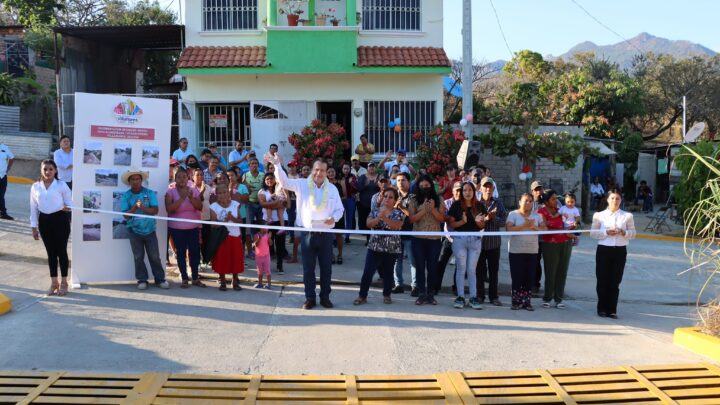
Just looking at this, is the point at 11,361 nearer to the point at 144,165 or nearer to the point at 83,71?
the point at 144,165

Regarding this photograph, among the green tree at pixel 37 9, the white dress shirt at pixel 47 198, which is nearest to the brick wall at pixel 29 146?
the white dress shirt at pixel 47 198

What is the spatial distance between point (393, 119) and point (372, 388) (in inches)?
517

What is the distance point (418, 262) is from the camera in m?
9.24

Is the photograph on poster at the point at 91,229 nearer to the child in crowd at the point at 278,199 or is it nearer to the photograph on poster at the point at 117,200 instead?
the photograph on poster at the point at 117,200

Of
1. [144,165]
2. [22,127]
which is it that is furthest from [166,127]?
[22,127]

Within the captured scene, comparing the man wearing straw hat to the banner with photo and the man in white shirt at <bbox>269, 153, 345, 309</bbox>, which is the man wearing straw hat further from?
the man in white shirt at <bbox>269, 153, 345, 309</bbox>

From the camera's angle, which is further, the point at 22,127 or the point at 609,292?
the point at 22,127

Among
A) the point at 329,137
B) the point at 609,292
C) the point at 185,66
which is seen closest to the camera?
the point at 609,292

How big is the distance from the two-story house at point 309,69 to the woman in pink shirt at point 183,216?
28.1 ft

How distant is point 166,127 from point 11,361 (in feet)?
14.2

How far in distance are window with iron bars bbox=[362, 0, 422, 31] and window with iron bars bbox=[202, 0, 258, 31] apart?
302 centimetres

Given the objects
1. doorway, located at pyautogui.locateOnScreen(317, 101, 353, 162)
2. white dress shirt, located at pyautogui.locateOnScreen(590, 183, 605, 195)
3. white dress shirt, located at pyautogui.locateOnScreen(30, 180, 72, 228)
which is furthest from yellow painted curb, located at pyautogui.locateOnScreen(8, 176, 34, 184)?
white dress shirt, located at pyautogui.locateOnScreen(590, 183, 605, 195)

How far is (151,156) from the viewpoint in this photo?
972cm

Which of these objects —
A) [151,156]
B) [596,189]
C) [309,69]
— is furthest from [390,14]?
[151,156]
